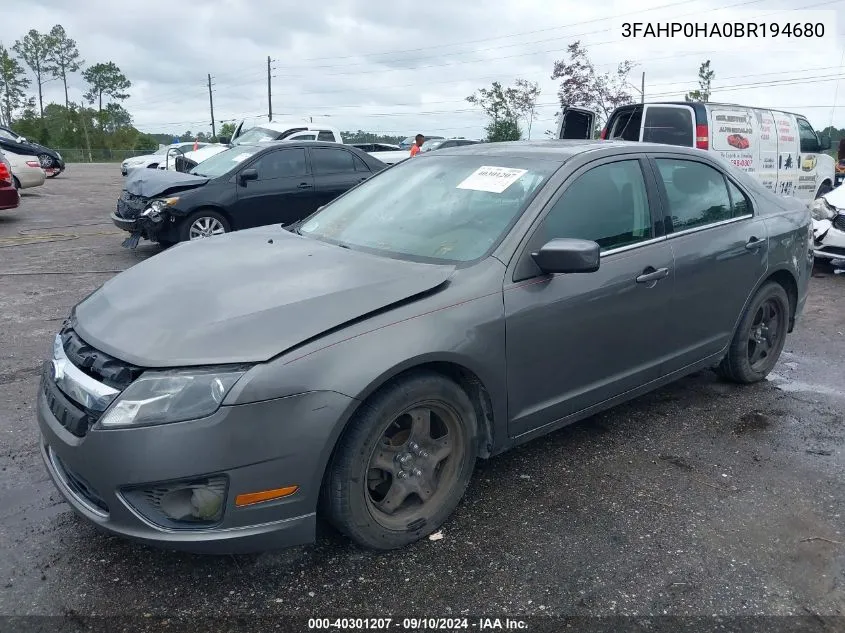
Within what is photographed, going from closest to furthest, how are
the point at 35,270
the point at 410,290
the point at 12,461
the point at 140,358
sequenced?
the point at 140,358 → the point at 410,290 → the point at 12,461 → the point at 35,270

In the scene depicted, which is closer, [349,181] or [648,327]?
[648,327]

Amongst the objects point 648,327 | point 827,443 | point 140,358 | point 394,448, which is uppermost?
point 140,358

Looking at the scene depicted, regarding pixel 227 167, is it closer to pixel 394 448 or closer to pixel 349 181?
pixel 349 181

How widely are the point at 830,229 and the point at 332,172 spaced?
6.35 m

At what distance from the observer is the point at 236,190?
8.98 m

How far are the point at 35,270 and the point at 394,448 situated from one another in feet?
23.3

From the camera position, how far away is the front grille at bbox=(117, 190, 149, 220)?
8750 millimetres

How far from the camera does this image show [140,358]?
243cm

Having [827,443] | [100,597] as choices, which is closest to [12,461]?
[100,597]

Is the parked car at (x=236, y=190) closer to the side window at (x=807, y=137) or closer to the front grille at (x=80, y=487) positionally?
the front grille at (x=80, y=487)

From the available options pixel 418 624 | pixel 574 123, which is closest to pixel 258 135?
pixel 574 123

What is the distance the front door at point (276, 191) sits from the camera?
29.6 feet

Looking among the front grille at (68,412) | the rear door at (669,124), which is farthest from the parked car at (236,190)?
the front grille at (68,412)

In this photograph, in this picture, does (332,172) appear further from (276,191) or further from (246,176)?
(246,176)
